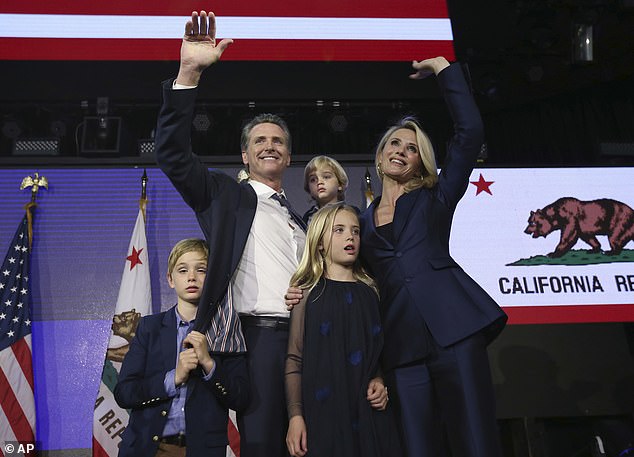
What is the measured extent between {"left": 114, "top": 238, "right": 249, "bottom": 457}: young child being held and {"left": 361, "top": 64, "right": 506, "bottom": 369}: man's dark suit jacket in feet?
1.74

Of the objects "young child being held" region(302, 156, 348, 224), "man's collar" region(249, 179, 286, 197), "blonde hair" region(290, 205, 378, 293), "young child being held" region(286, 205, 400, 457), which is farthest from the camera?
"young child being held" region(302, 156, 348, 224)

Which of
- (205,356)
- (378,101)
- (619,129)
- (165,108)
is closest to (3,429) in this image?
(205,356)

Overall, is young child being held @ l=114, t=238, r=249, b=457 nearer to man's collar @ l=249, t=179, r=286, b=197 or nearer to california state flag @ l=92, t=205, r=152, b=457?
man's collar @ l=249, t=179, r=286, b=197

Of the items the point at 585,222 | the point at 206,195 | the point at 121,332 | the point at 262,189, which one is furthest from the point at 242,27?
the point at 585,222

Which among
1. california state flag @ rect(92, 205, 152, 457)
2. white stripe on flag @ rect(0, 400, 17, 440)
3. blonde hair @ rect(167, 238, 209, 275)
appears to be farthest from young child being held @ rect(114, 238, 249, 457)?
white stripe on flag @ rect(0, 400, 17, 440)

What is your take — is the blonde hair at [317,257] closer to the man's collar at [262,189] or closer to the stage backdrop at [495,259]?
the man's collar at [262,189]

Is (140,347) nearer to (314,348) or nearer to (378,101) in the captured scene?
(314,348)

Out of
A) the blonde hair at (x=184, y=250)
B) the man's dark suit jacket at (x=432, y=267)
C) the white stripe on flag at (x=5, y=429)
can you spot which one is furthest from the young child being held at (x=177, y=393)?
the white stripe on flag at (x=5, y=429)

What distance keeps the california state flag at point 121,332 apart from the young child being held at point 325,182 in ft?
4.75

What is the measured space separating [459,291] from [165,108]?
1.14 metres

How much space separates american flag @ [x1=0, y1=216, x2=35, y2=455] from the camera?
3912mm

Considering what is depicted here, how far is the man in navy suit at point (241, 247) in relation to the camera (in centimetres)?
205

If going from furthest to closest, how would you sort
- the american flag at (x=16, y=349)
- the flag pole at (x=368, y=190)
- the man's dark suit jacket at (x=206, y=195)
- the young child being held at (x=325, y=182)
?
1. the flag pole at (x=368, y=190)
2. the american flag at (x=16, y=349)
3. the young child being held at (x=325, y=182)
4. the man's dark suit jacket at (x=206, y=195)

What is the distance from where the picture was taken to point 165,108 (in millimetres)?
2078
